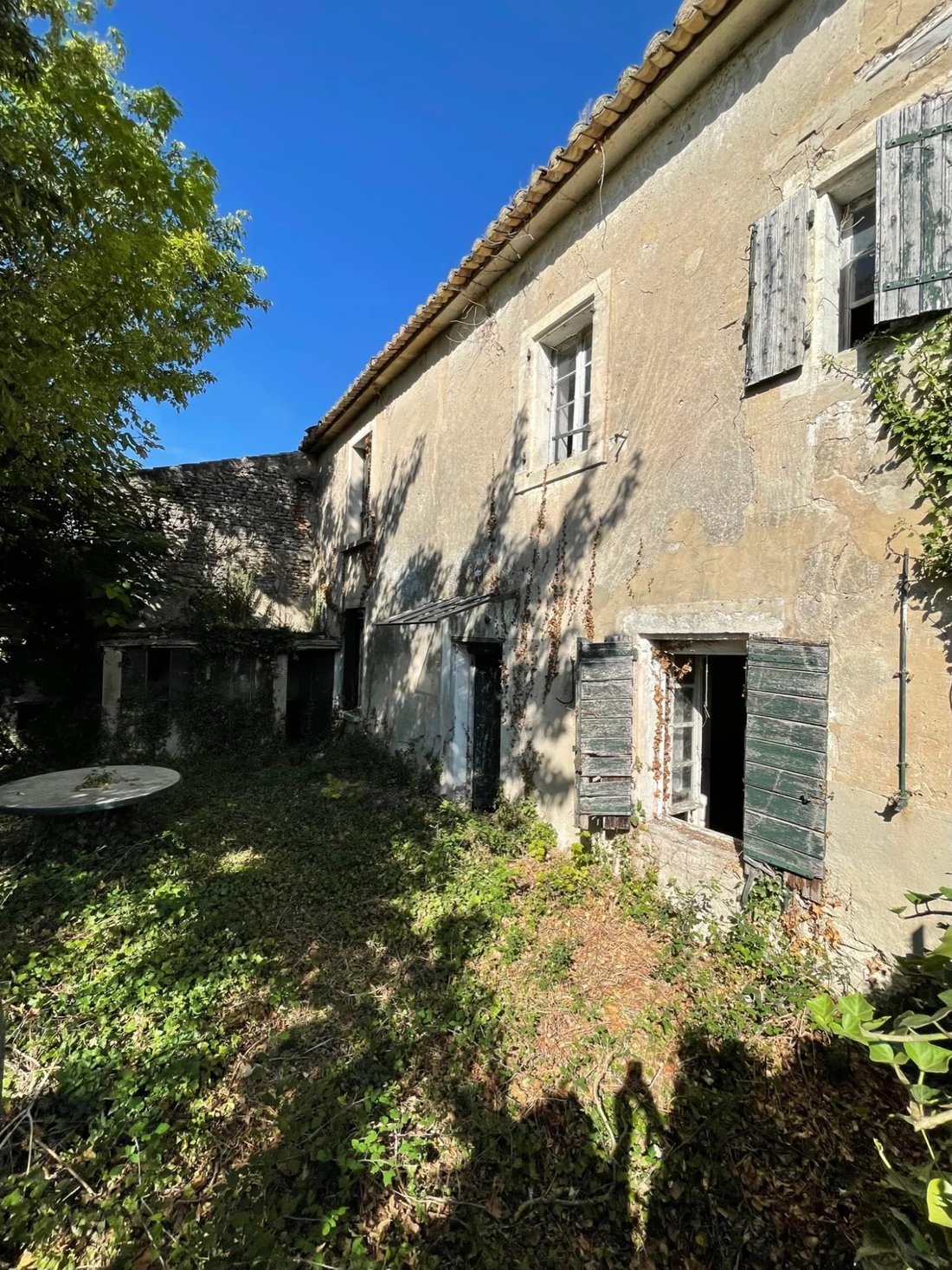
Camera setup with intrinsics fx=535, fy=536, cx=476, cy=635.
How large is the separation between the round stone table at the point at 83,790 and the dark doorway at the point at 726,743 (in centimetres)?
590

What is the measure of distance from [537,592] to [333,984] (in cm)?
408

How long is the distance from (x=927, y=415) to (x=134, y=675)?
1144 centimetres

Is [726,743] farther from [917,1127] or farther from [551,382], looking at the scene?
[551,382]

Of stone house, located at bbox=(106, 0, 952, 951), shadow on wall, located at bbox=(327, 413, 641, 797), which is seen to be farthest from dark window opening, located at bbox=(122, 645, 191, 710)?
stone house, located at bbox=(106, 0, 952, 951)

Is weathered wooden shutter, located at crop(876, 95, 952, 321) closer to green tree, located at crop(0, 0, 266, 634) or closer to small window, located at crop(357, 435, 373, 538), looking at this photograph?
green tree, located at crop(0, 0, 266, 634)

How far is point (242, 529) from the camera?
12812mm

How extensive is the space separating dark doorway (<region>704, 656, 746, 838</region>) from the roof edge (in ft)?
16.3

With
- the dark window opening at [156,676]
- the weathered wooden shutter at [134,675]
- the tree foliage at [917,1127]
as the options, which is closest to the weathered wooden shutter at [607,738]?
the tree foliage at [917,1127]

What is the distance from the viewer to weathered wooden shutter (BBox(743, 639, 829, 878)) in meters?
3.45

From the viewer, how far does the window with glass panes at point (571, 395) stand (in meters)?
5.90

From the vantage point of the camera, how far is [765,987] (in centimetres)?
343

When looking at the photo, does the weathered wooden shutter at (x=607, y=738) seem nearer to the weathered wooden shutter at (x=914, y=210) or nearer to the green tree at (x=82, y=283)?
the weathered wooden shutter at (x=914, y=210)

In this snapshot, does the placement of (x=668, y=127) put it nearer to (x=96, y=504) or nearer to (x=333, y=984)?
(x=333, y=984)

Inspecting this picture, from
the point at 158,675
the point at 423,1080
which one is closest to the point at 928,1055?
the point at 423,1080
